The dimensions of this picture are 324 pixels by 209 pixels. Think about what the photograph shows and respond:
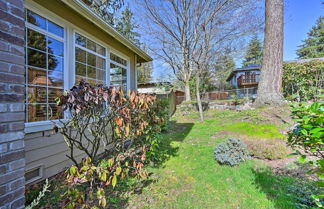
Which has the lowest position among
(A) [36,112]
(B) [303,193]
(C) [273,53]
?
(B) [303,193]

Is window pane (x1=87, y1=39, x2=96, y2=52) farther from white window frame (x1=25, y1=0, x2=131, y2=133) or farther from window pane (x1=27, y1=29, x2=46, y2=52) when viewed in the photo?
window pane (x1=27, y1=29, x2=46, y2=52)

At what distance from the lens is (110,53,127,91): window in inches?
206

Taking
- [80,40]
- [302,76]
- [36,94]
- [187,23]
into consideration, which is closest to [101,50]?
[80,40]

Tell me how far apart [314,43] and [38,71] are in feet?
136

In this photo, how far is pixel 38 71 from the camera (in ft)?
9.71

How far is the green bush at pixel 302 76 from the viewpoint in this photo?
33.5 ft

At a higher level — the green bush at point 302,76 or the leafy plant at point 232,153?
the green bush at point 302,76

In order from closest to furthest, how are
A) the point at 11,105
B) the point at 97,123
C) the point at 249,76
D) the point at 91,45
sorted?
1. the point at 11,105
2. the point at 97,123
3. the point at 91,45
4. the point at 249,76

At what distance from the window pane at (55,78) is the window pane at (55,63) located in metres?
0.09

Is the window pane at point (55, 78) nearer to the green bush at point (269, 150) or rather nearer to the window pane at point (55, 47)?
the window pane at point (55, 47)

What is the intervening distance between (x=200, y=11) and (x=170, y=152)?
9348 millimetres

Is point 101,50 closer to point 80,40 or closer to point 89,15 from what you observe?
point 80,40

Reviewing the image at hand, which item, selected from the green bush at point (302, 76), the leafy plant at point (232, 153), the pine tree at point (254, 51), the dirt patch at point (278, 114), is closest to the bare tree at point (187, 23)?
the pine tree at point (254, 51)

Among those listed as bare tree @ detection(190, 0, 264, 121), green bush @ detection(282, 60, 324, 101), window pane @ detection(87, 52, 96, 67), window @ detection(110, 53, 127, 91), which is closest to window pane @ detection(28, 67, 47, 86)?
window pane @ detection(87, 52, 96, 67)
